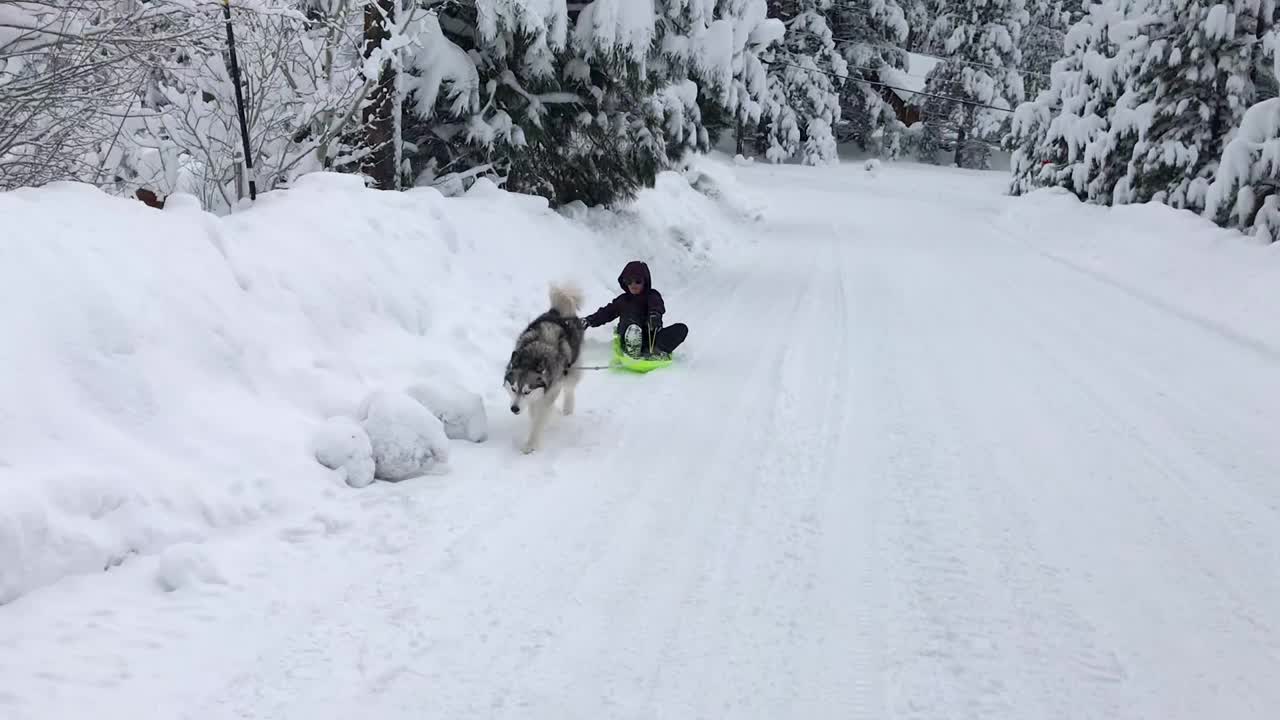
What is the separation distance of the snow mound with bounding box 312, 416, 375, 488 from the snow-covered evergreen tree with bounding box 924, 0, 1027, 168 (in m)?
45.4

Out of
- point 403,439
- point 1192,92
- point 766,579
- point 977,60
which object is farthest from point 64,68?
point 977,60

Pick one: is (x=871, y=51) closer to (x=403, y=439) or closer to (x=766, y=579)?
(x=403, y=439)

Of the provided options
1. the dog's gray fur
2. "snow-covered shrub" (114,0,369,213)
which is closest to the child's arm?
the dog's gray fur

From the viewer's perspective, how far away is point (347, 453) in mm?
5125

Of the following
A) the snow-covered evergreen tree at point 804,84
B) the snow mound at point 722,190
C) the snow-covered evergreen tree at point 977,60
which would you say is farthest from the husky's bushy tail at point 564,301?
the snow-covered evergreen tree at point 977,60

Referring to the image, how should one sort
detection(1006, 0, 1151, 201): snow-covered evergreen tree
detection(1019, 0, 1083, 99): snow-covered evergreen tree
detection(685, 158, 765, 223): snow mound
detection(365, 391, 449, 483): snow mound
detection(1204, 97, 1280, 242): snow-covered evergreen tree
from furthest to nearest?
detection(1019, 0, 1083, 99): snow-covered evergreen tree
detection(685, 158, 765, 223): snow mound
detection(1006, 0, 1151, 201): snow-covered evergreen tree
detection(1204, 97, 1280, 242): snow-covered evergreen tree
detection(365, 391, 449, 483): snow mound

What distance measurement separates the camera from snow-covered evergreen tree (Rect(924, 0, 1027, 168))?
147 feet

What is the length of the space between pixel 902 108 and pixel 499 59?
4260cm

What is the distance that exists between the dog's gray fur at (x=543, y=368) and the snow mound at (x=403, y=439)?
617mm

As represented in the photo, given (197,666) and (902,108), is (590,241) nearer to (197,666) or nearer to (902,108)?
(197,666)

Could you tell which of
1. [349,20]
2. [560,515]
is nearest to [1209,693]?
[560,515]

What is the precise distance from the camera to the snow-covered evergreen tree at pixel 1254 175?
41.1 feet

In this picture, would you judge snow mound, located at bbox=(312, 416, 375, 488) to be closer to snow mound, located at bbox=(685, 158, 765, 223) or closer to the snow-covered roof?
snow mound, located at bbox=(685, 158, 765, 223)

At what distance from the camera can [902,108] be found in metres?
49.5
